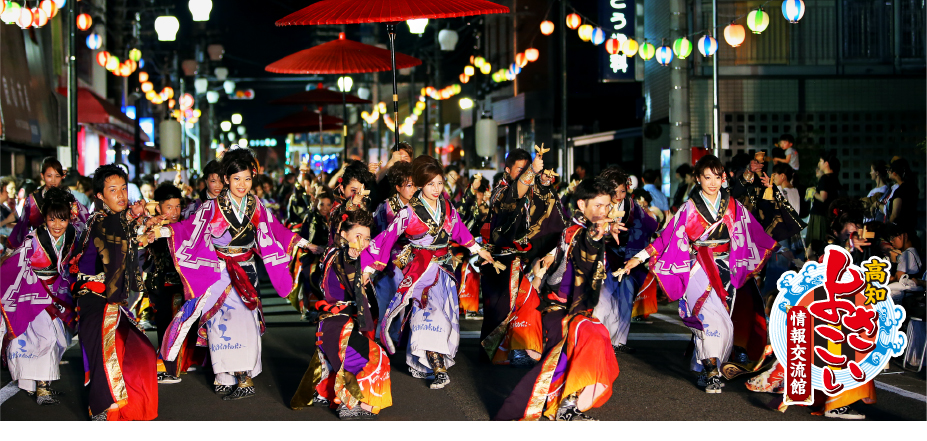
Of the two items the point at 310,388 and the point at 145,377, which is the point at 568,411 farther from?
the point at 145,377

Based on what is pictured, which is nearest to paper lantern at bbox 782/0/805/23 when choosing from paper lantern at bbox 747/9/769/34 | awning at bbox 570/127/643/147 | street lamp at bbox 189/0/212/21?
paper lantern at bbox 747/9/769/34

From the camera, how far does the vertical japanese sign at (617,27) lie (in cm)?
2042

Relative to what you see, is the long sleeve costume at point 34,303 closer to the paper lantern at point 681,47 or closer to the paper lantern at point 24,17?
the paper lantern at point 24,17

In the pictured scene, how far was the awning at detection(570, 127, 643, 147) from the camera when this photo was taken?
21923 mm

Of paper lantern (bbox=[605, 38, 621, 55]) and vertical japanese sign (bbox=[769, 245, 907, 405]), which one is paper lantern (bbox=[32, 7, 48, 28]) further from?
vertical japanese sign (bbox=[769, 245, 907, 405])

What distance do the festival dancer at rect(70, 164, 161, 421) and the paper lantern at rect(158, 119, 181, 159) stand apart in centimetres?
1321

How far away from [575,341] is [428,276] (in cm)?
182

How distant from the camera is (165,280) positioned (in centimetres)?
760

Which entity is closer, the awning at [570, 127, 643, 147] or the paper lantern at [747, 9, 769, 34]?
the paper lantern at [747, 9, 769, 34]

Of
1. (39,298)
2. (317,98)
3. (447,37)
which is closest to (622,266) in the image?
(39,298)

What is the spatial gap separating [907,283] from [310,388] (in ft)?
15.4

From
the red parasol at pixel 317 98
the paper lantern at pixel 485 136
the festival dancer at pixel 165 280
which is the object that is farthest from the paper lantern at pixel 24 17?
the paper lantern at pixel 485 136

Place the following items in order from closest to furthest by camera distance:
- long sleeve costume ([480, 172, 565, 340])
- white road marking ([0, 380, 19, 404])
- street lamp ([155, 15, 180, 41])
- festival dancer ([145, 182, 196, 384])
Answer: white road marking ([0, 380, 19, 404]) → festival dancer ([145, 182, 196, 384]) → long sleeve costume ([480, 172, 565, 340]) → street lamp ([155, 15, 180, 41])

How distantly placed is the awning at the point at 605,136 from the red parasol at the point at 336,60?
12135mm
